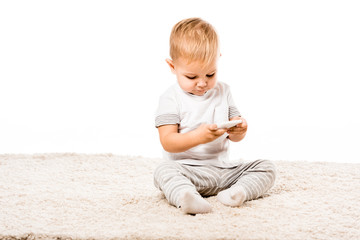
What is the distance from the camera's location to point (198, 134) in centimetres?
143

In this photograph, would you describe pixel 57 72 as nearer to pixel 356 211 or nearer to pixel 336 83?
pixel 336 83

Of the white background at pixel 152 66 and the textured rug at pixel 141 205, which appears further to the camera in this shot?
the white background at pixel 152 66

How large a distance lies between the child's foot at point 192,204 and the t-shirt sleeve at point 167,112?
0.97ft

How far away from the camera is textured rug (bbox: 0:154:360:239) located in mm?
1216

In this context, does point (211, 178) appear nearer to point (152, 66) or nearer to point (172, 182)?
point (172, 182)

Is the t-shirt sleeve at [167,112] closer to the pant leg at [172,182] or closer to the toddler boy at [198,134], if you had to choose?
the toddler boy at [198,134]

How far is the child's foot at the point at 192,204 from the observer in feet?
4.40

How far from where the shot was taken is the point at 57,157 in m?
2.19

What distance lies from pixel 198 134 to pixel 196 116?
17cm

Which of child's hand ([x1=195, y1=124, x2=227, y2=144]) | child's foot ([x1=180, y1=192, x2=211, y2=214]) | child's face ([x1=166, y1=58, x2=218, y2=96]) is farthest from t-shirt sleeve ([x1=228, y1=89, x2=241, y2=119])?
child's foot ([x1=180, y1=192, x2=211, y2=214])

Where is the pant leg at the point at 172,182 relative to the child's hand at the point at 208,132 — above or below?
below

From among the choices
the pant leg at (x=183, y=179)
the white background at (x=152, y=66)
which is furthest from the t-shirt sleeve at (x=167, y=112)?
the white background at (x=152, y=66)

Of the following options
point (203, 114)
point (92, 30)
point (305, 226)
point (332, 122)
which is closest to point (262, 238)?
point (305, 226)

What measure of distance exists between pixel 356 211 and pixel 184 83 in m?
0.62
